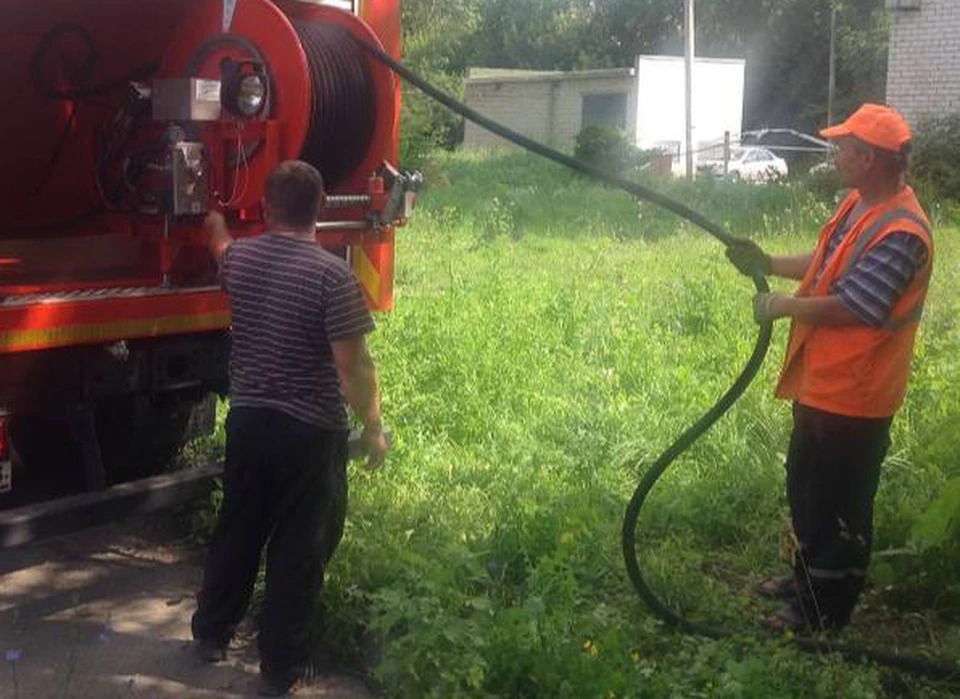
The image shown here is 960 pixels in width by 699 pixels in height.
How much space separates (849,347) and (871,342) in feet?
0.23

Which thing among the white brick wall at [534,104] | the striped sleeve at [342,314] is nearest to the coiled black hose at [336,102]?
the striped sleeve at [342,314]

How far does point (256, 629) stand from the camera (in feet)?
15.5

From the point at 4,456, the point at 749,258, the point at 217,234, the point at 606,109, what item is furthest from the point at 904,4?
the point at 606,109

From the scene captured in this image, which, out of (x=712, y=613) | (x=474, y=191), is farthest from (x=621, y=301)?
(x=474, y=191)

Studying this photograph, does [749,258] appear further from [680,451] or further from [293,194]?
[293,194]

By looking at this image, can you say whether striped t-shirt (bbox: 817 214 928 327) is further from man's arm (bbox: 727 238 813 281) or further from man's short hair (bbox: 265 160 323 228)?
man's short hair (bbox: 265 160 323 228)

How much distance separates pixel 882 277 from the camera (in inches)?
162

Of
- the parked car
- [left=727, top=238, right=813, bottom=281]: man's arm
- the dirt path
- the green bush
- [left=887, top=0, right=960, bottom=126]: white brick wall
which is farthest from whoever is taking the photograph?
the parked car

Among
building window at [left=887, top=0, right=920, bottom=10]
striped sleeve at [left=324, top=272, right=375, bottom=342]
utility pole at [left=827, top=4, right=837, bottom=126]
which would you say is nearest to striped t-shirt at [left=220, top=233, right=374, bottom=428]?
striped sleeve at [left=324, top=272, right=375, bottom=342]

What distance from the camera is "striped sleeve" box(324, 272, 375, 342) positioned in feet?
13.3

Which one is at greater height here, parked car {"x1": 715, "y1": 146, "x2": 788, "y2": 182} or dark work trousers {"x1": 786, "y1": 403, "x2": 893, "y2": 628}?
parked car {"x1": 715, "y1": 146, "x2": 788, "y2": 182}

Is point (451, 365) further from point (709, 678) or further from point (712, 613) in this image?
point (709, 678)

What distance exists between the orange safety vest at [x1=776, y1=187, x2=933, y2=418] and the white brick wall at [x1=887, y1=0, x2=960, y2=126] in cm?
1630

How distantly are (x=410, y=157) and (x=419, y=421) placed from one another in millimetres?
11814
